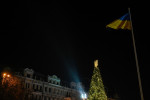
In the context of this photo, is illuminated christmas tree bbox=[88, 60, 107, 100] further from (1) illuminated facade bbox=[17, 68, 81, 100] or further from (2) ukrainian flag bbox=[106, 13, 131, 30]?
(1) illuminated facade bbox=[17, 68, 81, 100]

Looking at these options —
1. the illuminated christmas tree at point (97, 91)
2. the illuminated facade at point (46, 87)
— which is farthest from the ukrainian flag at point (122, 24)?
the illuminated facade at point (46, 87)

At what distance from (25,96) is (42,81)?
32.4 m

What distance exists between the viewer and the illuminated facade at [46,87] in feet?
212

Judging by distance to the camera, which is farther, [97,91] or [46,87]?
[46,87]

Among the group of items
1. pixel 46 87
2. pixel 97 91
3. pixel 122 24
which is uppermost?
pixel 122 24

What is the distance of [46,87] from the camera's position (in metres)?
71.0

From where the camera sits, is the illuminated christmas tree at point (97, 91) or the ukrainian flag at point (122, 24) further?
the illuminated christmas tree at point (97, 91)

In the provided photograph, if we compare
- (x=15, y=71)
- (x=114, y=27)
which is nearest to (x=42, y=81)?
(x=15, y=71)

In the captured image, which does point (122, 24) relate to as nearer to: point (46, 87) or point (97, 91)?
point (97, 91)

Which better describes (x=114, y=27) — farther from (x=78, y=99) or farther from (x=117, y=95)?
(x=117, y=95)

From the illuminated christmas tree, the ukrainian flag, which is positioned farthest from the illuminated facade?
the ukrainian flag

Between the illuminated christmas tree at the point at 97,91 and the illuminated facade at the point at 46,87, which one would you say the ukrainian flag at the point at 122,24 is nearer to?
the illuminated christmas tree at the point at 97,91

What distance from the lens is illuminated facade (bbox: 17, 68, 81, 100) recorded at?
212 feet

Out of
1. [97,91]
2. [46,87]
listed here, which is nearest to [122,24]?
[97,91]
